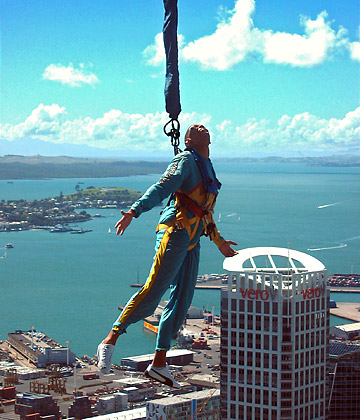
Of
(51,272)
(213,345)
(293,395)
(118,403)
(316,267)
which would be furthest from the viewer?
(51,272)

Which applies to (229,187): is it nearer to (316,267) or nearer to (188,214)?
(316,267)

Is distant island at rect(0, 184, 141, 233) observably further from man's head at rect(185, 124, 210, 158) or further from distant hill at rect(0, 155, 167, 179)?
man's head at rect(185, 124, 210, 158)

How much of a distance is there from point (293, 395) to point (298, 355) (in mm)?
566

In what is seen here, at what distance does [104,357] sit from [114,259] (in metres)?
38.1

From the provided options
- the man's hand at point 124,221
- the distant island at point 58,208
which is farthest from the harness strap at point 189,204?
the distant island at point 58,208

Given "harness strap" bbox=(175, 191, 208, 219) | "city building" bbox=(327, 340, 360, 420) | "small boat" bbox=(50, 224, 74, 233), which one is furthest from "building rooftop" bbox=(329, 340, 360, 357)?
"small boat" bbox=(50, 224, 74, 233)

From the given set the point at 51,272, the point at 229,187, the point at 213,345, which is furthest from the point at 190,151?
the point at 229,187

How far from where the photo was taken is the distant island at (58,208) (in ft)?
197

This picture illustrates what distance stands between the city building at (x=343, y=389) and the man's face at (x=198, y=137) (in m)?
10.7

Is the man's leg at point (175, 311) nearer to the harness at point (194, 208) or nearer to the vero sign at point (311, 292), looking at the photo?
the harness at point (194, 208)

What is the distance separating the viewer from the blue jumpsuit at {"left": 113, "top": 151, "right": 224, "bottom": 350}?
302 centimetres

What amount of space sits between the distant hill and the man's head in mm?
113184

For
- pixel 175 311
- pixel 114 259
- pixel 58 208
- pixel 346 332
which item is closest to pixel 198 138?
pixel 175 311

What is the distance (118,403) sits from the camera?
1906 centimetres
